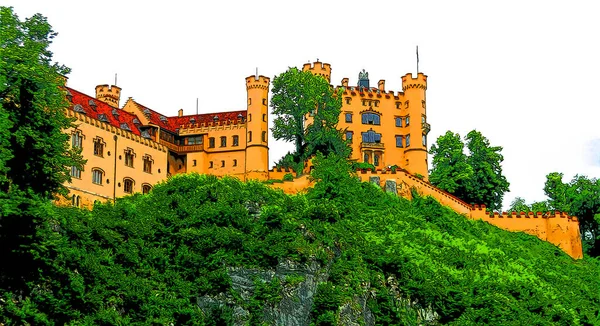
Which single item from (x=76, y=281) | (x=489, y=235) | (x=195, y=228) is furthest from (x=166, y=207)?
(x=489, y=235)

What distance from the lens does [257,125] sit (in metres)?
85.9

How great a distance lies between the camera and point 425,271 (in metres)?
58.1

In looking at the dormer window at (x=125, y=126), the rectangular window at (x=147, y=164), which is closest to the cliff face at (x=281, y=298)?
Answer: the rectangular window at (x=147, y=164)

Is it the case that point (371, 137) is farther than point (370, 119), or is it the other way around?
point (370, 119)

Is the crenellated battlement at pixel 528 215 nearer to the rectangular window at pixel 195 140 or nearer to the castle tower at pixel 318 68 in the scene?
→ the castle tower at pixel 318 68

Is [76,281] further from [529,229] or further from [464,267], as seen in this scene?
[529,229]

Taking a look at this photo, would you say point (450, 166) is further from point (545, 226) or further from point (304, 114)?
point (304, 114)

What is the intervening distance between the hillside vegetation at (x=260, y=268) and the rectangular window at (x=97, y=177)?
19809 millimetres

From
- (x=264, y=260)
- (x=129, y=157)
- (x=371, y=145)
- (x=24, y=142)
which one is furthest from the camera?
(x=371, y=145)

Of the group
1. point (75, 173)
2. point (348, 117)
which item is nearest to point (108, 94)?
point (75, 173)

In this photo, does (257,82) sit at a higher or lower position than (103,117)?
higher

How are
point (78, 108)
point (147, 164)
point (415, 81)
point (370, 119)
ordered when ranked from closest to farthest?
point (78, 108) < point (147, 164) < point (370, 119) < point (415, 81)

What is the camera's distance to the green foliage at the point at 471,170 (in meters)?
91.2

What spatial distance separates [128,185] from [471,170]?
3351 centimetres
